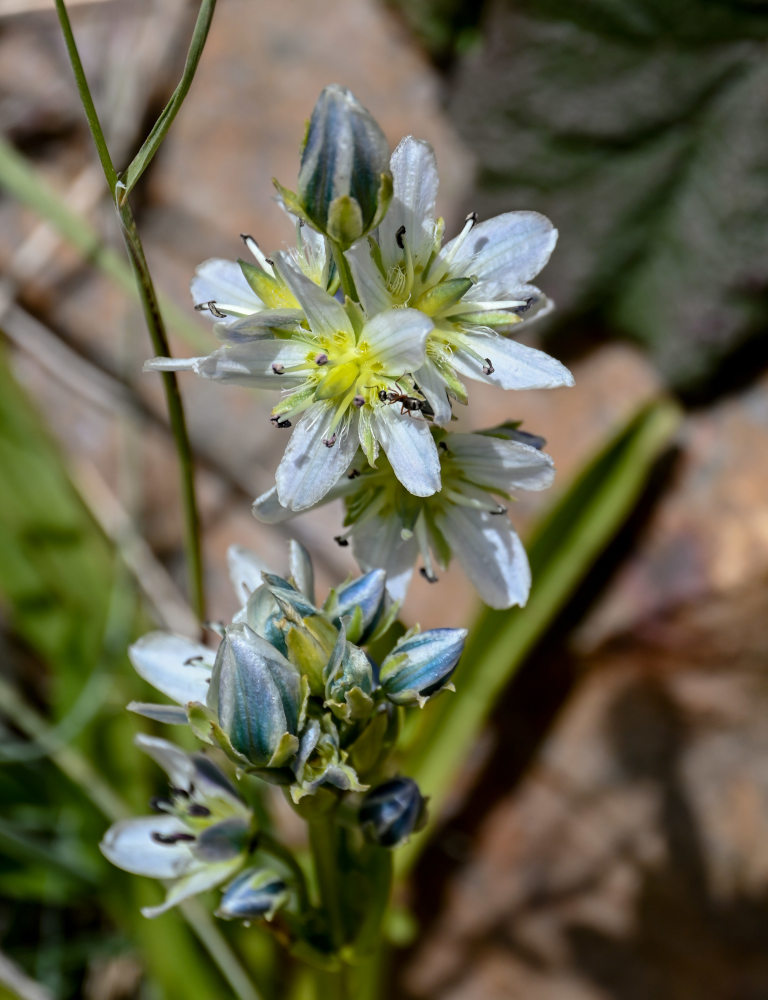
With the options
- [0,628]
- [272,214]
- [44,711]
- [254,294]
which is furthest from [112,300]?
[254,294]

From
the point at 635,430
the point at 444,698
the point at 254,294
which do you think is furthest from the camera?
the point at 635,430

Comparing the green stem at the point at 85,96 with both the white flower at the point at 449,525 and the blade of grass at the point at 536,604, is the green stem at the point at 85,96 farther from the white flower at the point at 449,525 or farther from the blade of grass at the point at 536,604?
the blade of grass at the point at 536,604

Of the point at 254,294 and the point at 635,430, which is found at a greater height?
the point at 254,294

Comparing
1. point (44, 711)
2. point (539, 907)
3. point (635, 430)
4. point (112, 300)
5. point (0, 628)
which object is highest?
point (112, 300)

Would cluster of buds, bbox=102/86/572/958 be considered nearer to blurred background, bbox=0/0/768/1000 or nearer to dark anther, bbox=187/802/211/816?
dark anther, bbox=187/802/211/816

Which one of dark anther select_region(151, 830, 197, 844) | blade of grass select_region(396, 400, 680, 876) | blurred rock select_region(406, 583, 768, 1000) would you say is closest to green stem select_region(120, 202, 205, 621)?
dark anther select_region(151, 830, 197, 844)

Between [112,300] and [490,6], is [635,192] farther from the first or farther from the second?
[112,300]

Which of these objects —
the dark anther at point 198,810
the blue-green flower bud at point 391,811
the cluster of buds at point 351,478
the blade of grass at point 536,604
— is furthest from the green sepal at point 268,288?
the blade of grass at point 536,604

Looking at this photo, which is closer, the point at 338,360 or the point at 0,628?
the point at 338,360
